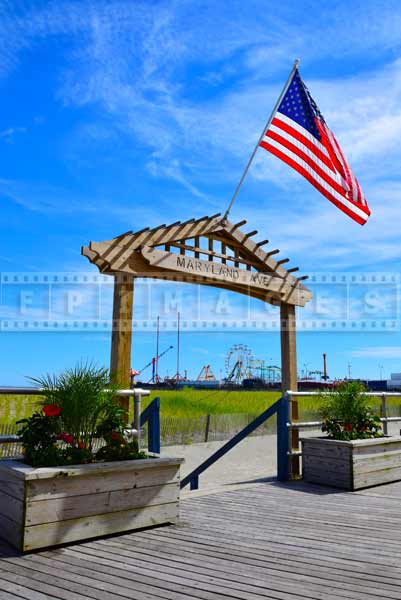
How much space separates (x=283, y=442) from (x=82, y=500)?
3371 millimetres

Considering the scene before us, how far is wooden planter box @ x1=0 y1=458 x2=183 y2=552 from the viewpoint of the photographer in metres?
3.71

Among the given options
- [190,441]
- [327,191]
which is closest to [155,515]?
[327,191]

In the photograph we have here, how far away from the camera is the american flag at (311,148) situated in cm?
823

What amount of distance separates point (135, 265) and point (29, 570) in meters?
3.93

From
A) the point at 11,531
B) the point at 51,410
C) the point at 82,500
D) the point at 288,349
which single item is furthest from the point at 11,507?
the point at 288,349

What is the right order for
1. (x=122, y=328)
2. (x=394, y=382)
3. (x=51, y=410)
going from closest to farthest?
(x=51, y=410) < (x=122, y=328) < (x=394, y=382)

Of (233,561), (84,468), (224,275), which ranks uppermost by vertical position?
(224,275)

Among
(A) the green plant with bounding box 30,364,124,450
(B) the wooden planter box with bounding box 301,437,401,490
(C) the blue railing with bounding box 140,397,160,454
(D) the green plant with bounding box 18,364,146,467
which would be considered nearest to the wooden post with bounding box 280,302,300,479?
(B) the wooden planter box with bounding box 301,437,401,490

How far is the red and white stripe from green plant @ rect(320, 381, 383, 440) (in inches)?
132

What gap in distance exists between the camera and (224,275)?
7.65 m

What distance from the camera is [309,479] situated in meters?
6.57

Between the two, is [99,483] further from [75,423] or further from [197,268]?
[197,268]

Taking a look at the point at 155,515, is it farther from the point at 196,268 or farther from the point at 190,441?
the point at 190,441

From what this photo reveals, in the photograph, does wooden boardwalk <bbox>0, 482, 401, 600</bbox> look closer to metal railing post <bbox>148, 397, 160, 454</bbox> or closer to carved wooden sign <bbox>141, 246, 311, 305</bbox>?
metal railing post <bbox>148, 397, 160, 454</bbox>
